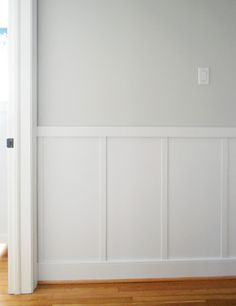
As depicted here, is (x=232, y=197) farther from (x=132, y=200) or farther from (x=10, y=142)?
(x=10, y=142)

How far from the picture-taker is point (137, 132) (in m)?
1.98

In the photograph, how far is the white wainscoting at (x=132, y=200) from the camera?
1.97m

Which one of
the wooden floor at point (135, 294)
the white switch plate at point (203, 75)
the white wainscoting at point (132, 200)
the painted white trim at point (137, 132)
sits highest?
the white switch plate at point (203, 75)

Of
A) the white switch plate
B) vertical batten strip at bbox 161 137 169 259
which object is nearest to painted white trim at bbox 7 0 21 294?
vertical batten strip at bbox 161 137 169 259

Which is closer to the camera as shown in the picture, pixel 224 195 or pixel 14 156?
pixel 14 156

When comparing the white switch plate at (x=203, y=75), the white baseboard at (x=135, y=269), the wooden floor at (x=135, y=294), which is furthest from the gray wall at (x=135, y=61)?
the wooden floor at (x=135, y=294)

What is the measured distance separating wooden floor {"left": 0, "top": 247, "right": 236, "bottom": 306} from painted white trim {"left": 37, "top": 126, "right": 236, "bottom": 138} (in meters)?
0.94

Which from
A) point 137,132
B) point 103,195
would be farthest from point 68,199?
point 137,132

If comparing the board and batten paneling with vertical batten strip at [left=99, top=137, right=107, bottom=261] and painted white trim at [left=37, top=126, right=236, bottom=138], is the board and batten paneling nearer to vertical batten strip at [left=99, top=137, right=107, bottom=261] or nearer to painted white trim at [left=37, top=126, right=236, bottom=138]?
painted white trim at [left=37, top=126, right=236, bottom=138]

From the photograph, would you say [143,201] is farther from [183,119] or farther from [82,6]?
[82,6]

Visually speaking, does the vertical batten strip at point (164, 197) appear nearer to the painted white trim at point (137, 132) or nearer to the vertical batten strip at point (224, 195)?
the painted white trim at point (137, 132)

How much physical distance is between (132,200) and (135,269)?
44 centimetres

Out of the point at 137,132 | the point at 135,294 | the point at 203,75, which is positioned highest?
the point at 203,75

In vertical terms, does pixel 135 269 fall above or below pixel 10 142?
below
